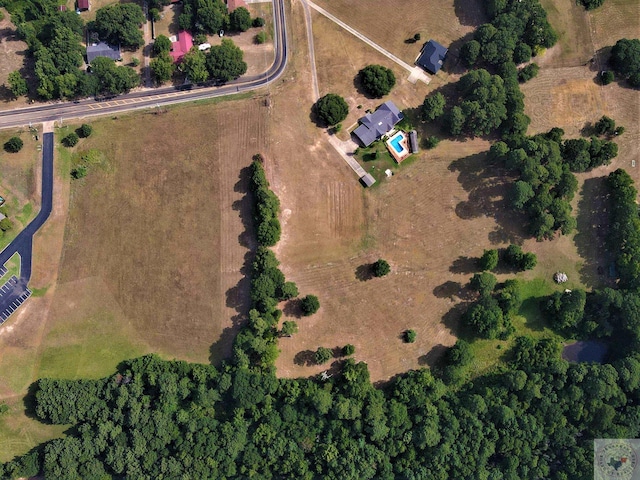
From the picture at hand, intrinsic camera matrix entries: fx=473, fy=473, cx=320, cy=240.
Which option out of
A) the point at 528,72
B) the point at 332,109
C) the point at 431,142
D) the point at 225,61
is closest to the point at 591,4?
the point at 528,72

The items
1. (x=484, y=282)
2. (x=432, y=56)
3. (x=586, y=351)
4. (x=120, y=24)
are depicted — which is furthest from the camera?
(x=432, y=56)

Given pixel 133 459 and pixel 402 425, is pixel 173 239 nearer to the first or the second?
pixel 133 459

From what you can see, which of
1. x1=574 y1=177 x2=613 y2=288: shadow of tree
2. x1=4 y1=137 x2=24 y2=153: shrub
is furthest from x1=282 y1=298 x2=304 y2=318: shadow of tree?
x1=4 y1=137 x2=24 y2=153: shrub

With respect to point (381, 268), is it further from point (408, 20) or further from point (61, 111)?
point (61, 111)

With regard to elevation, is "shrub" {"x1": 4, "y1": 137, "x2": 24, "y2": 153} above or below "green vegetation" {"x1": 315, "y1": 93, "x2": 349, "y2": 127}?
below

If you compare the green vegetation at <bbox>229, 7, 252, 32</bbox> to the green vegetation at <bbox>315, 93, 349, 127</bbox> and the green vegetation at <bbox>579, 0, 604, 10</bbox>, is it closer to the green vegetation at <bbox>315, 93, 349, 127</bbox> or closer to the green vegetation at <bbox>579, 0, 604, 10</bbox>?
the green vegetation at <bbox>315, 93, 349, 127</bbox>
